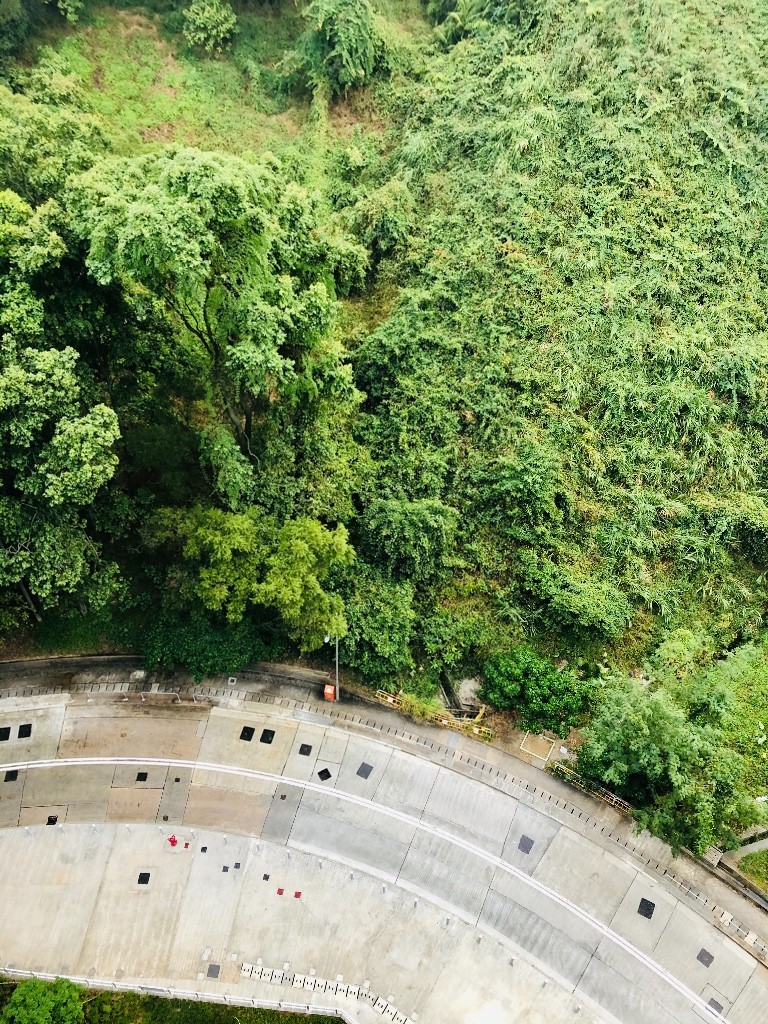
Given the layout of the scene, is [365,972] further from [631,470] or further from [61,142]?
[61,142]

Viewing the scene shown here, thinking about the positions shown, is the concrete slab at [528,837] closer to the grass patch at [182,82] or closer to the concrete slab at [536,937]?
the concrete slab at [536,937]

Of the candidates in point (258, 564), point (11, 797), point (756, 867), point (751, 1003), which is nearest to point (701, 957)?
point (751, 1003)

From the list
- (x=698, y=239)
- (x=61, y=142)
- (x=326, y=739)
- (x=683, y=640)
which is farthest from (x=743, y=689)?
(x=61, y=142)

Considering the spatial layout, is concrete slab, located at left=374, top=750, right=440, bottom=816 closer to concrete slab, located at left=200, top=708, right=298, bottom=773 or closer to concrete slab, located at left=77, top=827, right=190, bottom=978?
concrete slab, located at left=200, top=708, right=298, bottom=773

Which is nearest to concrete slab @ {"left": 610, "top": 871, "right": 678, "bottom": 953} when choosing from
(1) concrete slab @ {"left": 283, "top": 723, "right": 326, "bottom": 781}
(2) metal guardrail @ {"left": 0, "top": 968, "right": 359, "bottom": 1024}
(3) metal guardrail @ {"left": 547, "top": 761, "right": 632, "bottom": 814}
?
(3) metal guardrail @ {"left": 547, "top": 761, "right": 632, "bottom": 814}

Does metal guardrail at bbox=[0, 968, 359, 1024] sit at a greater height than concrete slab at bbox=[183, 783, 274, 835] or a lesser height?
lesser

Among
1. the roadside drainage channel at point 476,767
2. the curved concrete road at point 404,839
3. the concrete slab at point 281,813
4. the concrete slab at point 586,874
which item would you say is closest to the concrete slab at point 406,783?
the curved concrete road at point 404,839
